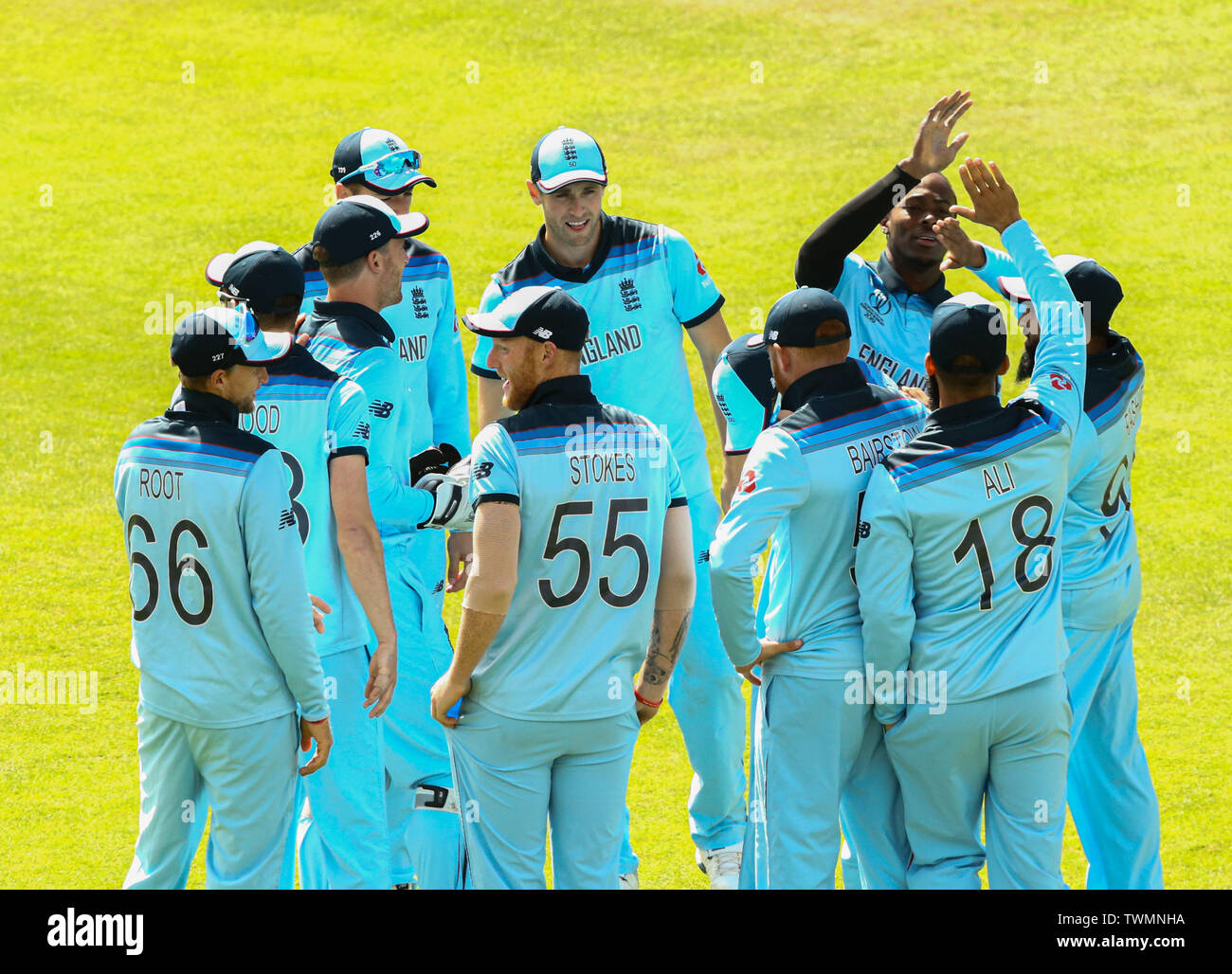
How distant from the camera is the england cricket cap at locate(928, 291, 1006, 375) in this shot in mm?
4637

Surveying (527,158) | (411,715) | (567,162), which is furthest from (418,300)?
(527,158)

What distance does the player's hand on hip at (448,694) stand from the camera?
4652mm

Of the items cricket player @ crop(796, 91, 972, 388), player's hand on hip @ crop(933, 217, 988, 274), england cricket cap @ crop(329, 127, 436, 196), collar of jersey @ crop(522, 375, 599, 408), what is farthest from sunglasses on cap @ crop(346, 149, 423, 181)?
player's hand on hip @ crop(933, 217, 988, 274)

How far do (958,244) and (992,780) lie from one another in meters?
1.83

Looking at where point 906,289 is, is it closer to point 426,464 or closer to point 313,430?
point 426,464

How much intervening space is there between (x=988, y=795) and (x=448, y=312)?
3150mm

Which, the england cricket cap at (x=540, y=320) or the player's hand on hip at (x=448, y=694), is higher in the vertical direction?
the england cricket cap at (x=540, y=320)

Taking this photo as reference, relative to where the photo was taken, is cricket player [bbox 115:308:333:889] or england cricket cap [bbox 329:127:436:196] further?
england cricket cap [bbox 329:127:436:196]

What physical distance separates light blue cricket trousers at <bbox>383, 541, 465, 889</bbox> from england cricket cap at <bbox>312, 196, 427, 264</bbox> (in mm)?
1170

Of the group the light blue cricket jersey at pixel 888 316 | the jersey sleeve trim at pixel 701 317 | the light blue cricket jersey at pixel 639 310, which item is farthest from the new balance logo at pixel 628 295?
the light blue cricket jersey at pixel 888 316

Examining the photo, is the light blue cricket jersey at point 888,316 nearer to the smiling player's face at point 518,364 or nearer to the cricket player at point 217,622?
the smiling player's face at point 518,364

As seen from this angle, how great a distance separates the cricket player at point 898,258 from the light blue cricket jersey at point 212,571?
2495 millimetres

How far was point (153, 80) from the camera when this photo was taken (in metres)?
17.2

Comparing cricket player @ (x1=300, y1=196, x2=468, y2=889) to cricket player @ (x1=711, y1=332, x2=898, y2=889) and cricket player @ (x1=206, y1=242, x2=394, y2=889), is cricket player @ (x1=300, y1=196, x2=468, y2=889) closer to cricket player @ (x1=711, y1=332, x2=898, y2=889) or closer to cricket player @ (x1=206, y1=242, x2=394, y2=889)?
cricket player @ (x1=206, y1=242, x2=394, y2=889)
